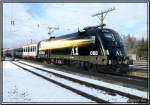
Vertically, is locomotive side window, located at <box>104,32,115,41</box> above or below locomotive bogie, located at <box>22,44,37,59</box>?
above

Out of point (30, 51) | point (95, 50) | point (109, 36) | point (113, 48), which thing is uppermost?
point (109, 36)

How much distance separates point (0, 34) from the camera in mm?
13102

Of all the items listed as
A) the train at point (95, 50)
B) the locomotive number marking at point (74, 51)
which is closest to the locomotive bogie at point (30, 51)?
the train at point (95, 50)

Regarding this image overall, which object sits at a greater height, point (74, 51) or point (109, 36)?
point (109, 36)

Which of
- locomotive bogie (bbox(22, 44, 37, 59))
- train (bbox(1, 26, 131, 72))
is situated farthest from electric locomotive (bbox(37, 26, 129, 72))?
locomotive bogie (bbox(22, 44, 37, 59))

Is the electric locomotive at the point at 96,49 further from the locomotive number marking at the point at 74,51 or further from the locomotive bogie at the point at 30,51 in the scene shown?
the locomotive bogie at the point at 30,51

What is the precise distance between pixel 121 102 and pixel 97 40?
1096 cm

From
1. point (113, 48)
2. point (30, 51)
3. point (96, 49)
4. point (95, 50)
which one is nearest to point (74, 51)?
point (95, 50)

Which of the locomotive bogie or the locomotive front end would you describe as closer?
the locomotive front end

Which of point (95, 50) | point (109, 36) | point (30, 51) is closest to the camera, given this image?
point (95, 50)

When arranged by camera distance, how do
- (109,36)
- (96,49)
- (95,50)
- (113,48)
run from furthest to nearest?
(109,36)
(95,50)
(96,49)
(113,48)

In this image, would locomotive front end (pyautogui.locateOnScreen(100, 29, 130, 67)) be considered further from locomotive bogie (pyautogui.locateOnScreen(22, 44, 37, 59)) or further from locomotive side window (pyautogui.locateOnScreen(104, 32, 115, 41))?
locomotive bogie (pyautogui.locateOnScreen(22, 44, 37, 59))

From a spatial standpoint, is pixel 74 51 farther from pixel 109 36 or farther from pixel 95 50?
pixel 109 36

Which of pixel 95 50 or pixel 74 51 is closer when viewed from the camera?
pixel 95 50
